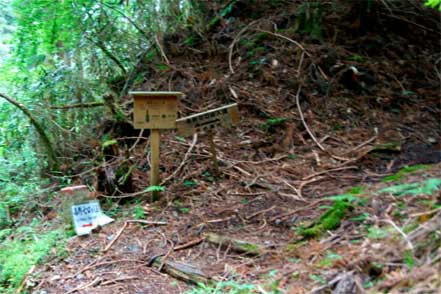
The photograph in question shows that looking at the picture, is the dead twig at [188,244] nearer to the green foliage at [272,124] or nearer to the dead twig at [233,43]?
the green foliage at [272,124]

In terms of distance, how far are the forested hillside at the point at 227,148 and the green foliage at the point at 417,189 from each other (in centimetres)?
2

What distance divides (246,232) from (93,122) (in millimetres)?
3888

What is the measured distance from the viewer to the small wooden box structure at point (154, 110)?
17.2 feet

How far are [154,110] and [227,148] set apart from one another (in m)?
1.40

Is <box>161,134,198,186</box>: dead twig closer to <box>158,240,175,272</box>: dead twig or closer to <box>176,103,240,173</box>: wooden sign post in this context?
<box>176,103,240,173</box>: wooden sign post

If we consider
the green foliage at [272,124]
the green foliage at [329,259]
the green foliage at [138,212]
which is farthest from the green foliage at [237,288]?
the green foliage at [272,124]

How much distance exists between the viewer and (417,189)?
359cm

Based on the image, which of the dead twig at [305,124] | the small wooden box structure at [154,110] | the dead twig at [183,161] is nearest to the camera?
the small wooden box structure at [154,110]

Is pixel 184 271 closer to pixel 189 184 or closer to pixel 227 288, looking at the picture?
pixel 227 288

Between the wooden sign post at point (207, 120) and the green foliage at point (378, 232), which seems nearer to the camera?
the green foliage at point (378, 232)

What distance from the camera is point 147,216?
495cm

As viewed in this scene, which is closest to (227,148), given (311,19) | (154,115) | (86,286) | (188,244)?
(154,115)

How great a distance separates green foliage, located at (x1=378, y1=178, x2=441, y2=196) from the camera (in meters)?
3.41

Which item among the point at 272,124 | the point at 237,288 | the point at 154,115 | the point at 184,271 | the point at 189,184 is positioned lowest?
the point at 184,271
